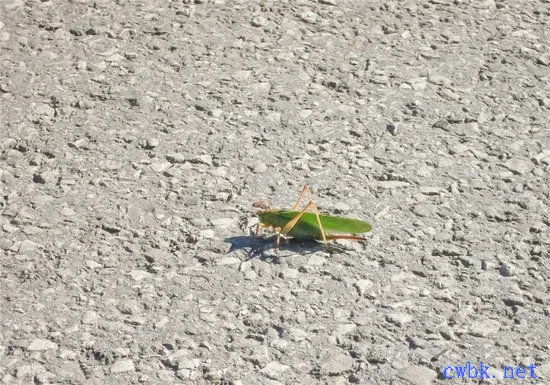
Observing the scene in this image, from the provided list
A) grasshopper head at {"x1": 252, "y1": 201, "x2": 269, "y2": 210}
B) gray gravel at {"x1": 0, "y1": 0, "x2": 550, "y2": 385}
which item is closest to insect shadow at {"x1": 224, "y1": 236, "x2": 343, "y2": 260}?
gray gravel at {"x1": 0, "y1": 0, "x2": 550, "y2": 385}

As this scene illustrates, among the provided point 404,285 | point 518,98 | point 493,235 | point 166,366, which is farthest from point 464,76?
point 166,366

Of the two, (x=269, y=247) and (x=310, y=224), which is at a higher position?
(x=310, y=224)

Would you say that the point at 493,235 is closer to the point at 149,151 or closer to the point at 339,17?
the point at 149,151

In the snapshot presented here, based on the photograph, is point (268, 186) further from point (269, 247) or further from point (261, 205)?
point (269, 247)

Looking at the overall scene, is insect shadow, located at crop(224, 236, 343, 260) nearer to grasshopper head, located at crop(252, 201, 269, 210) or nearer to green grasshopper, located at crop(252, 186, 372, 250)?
green grasshopper, located at crop(252, 186, 372, 250)

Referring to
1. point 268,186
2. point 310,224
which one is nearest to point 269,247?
point 310,224

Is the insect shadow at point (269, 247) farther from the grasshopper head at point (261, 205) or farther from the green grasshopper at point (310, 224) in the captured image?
the grasshopper head at point (261, 205)
